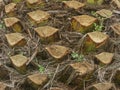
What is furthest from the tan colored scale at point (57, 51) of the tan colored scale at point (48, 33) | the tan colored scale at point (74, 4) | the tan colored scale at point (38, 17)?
the tan colored scale at point (74, 4)

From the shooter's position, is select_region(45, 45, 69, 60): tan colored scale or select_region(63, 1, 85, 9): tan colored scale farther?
select_region(63, 1, 85, 9): tan colored scale

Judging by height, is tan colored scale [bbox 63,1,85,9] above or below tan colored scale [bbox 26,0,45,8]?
above

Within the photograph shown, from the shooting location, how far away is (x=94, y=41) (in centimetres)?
171

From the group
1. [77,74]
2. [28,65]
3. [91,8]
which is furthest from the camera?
[91,8]

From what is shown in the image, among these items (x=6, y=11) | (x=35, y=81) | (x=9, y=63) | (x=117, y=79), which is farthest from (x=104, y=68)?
(x=6, y=11)

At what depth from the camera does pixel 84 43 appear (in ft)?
5.70

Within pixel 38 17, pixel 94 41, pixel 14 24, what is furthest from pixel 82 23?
pixel 14 24

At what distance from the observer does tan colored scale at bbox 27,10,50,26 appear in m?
1.86

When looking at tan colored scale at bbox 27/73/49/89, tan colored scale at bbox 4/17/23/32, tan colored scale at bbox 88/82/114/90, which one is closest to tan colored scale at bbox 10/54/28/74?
tan colored scale at bbox 27/73/49/89

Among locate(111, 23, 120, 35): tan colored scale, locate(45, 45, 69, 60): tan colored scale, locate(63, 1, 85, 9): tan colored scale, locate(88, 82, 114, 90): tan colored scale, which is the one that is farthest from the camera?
locate(63, 1, 85, 9): tan colored scale

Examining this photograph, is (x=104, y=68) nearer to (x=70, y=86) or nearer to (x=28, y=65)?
(x=70, y=86)

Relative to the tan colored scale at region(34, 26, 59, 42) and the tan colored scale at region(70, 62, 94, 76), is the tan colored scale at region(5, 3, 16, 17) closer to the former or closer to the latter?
the tan colored scale at region(34, 26, 59, 42)

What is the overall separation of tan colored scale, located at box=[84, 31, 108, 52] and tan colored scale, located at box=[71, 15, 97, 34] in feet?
0.19

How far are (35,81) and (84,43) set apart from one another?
0.94 ft
